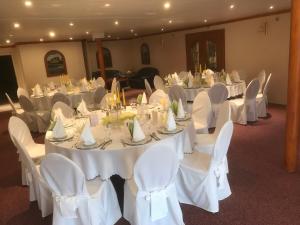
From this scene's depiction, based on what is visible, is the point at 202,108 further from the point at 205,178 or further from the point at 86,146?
the point at 86,146

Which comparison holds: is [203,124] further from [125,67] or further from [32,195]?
[125,67]

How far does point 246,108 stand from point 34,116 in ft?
16.3

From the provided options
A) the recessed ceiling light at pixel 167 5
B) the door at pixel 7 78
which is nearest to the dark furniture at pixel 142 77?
the door at pixel 7 78

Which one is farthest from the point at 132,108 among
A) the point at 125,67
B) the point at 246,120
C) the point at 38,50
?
the point at 125,67

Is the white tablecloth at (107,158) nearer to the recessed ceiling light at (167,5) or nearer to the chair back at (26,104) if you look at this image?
the recessed ceiling light at (167,5)

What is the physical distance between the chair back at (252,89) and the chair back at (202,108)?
1.76 m

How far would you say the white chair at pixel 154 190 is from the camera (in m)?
2.11

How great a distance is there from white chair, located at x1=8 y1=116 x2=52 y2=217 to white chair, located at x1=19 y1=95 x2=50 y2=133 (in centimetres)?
264

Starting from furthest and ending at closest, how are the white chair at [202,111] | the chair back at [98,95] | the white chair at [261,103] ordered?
the chair back at [98,95] < the white chair at [261,103] < the white chair at [202,111]

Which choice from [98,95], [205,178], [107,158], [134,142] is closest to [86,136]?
[107,158]

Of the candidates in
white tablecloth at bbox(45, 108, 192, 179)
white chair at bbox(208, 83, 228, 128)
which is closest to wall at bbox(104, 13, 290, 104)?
white chair at bbox(208, 83, 228, 128)

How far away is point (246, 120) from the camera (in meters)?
5.54

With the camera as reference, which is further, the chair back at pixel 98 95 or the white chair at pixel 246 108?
the chair back at pixel 98 95

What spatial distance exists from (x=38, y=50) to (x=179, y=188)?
10253 mm
